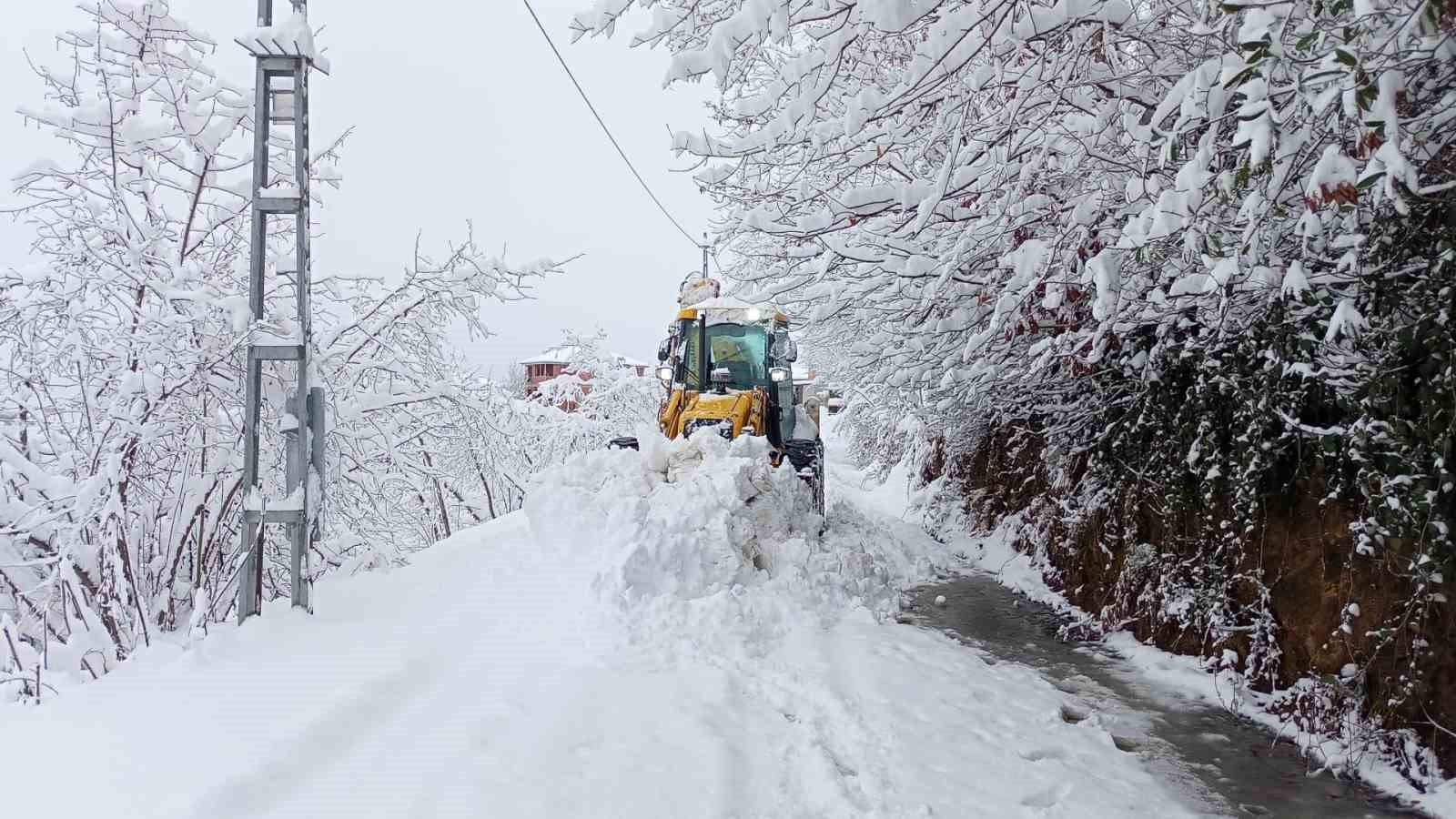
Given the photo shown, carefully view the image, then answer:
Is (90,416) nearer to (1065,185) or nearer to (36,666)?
(36,666)

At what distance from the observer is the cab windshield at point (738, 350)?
10422 mm

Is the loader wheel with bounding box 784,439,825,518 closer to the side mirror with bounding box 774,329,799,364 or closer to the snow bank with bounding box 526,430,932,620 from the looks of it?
the snow bank with bounding box 526,430,932,620

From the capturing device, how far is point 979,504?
37.7 ft

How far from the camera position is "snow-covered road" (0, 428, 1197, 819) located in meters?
3.12

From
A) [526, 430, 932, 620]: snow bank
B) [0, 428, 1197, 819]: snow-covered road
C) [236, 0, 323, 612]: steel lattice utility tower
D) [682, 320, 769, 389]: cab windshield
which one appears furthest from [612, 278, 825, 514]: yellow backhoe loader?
[236, 0, 323, 612]: steel lattice utility tower

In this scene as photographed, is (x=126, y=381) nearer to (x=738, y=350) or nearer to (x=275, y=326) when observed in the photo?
(x=275, y=326)

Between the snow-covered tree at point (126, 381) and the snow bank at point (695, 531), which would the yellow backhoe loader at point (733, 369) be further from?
the snow-covered tree at point (126, 381)

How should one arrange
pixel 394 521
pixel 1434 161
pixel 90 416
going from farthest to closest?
pixel 394 521 → pixel 90 416 → pixel 1434 161

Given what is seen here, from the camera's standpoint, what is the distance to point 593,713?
3.97m

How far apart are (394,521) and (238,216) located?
3.28 meters

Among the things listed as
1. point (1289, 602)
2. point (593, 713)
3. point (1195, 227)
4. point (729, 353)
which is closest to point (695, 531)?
point (593, 713)

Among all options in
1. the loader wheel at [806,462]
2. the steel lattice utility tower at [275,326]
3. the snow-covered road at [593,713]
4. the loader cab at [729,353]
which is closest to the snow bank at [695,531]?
the snow-covered road at [593,713]

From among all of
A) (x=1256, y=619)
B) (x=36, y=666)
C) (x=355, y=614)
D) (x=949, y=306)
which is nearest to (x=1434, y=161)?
(x=1256, y=619)

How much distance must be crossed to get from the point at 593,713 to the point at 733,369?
692cm
